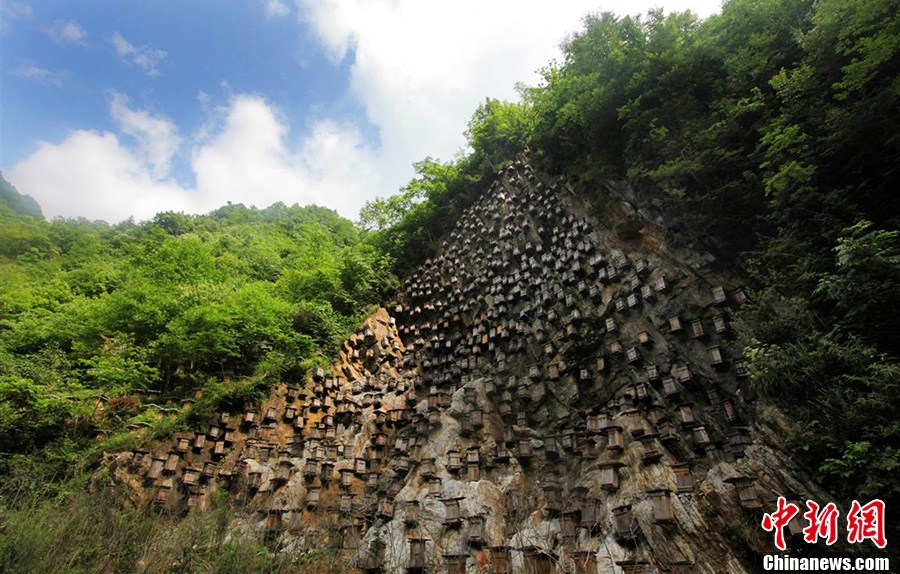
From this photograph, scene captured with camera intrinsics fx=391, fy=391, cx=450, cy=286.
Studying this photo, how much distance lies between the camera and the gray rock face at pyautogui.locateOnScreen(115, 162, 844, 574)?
5.52 meters

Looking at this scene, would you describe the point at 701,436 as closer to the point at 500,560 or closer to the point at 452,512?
the point at 500,560

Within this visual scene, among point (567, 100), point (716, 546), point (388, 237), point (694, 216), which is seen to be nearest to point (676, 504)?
point (716, 546)

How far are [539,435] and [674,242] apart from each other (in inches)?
203

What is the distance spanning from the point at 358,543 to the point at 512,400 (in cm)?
448

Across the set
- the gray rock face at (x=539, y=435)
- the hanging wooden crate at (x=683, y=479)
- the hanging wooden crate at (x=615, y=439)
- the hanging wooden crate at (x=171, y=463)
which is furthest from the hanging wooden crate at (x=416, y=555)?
the hanging wooden crate at (x=171, y=463)

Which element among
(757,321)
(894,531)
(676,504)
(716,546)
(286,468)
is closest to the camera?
(894,531)

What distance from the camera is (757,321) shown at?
6.05 metres

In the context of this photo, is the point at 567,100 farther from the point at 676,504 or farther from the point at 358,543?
the point at 358,543

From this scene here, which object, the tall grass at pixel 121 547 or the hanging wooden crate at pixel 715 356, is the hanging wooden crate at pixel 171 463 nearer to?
the tall grass at pixel 121 547

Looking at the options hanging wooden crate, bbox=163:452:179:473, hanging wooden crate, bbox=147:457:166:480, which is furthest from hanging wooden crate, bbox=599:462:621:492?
hanging wooden crate, bbox=147:457:166:480

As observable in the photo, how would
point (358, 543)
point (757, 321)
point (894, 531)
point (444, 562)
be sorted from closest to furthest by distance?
point (894, 531), point (757, 321), point (444, 562), point (358, 543)

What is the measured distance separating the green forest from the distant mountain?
31.5m

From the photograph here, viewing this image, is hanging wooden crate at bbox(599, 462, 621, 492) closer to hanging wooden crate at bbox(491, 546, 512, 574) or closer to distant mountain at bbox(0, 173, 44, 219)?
hanging wooden crate at bbox(491, 546, 512, 574)

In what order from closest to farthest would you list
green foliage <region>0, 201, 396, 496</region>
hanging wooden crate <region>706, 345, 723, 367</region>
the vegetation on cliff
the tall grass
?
the vegetation on cliff, the tall grass, hanging wooden crate <region>706, 345, 723, 367</region>, green foliage <region>0, 201, 396, 496</region>
